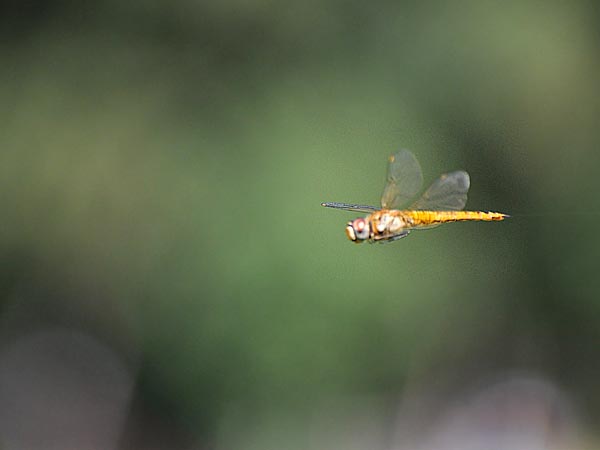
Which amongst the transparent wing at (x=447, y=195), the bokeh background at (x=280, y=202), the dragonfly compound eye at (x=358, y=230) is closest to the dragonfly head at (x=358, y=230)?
the dragonfly compound eye at (x=358, y=230)

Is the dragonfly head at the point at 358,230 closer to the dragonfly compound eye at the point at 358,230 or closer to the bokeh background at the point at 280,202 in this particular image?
the dragonfly compound eye at the point at 358,230

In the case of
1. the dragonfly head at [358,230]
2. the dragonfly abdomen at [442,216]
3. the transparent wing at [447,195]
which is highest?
the transparent wing at [447,195]

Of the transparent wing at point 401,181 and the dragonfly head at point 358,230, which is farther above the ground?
the transparent wing at point 401,181

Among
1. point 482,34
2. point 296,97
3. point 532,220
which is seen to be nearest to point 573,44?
point 482,34

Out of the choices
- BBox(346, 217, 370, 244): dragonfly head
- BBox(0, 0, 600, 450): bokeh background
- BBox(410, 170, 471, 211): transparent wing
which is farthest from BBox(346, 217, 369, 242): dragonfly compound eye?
BBox(0, 0, 600, 450): bokeh background

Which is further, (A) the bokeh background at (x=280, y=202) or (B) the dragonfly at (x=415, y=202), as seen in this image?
(A) the bokeh background at (x=280, y=202)

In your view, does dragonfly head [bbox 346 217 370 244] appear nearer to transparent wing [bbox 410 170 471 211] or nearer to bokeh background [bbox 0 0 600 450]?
transparent wing [bbox 410 170 471 211]

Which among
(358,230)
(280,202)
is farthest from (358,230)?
(280,202)
